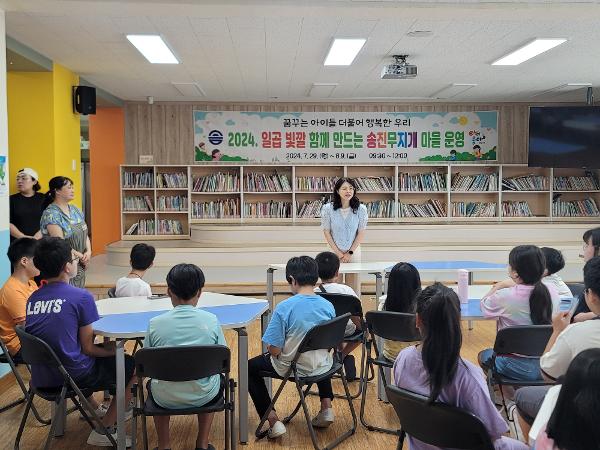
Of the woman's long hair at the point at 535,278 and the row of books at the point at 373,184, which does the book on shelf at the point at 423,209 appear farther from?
the woman's long hair at the point at 535,278

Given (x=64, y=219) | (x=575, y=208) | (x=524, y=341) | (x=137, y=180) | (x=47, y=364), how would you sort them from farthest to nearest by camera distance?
(x=575, y=208)
(x=137, y=180)
(x=64, y=219)
(x=524, y=341)
(x=47, y=364)

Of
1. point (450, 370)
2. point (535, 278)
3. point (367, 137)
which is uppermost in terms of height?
point (367, 137)

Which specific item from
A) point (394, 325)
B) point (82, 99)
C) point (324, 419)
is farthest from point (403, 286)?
point (82, 99)

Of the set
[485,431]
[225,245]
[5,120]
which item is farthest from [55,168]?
[485,431]

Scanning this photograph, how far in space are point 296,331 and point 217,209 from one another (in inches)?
280

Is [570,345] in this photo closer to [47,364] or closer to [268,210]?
[47,364]

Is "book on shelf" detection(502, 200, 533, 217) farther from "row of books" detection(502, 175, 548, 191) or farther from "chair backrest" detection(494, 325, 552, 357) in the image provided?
"chair backrest" detection(494, 325, 552, 357)

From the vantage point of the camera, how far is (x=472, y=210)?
34.0ft

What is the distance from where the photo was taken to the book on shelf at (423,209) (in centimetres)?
1030

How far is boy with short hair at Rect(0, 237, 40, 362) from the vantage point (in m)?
3.61

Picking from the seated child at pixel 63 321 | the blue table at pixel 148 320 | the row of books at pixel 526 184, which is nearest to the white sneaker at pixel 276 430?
the blue table at pixel 148 320

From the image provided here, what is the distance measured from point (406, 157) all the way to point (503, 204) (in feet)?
5.97

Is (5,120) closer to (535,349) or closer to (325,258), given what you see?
(325,258)

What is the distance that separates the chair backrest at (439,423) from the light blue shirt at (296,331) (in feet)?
3.90
